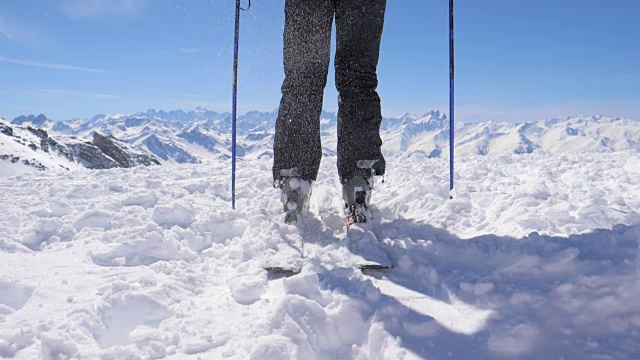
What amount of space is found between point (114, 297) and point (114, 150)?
326 feet

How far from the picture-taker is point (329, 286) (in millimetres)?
1530

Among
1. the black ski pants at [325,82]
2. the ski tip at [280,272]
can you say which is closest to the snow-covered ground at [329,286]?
the ski tip at [280,272]

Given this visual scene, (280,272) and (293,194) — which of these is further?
(293,194)

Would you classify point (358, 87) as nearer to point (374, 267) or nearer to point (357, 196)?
point (357, 196)

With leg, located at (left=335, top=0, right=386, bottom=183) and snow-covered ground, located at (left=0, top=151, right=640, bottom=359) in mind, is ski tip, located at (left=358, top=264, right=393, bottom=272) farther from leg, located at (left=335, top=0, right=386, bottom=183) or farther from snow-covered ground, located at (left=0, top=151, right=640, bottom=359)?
leg, located at (left=335, top=0, right=386, bottom=183)

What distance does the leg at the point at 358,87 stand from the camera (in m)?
2.44

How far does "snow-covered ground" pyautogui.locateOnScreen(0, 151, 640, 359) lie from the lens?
1253 mm

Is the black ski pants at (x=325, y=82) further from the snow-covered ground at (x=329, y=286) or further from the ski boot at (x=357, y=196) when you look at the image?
the snow-covered ground at (x=329, y=286)

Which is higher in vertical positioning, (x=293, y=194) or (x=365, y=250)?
(x=293, y=194)

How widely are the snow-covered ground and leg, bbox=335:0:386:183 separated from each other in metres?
0.41

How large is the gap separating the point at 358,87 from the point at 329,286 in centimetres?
138

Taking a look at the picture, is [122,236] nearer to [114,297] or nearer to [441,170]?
[114,297]

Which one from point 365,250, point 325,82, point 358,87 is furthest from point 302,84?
point 365,250

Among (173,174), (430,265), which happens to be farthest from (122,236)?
(173,174)
